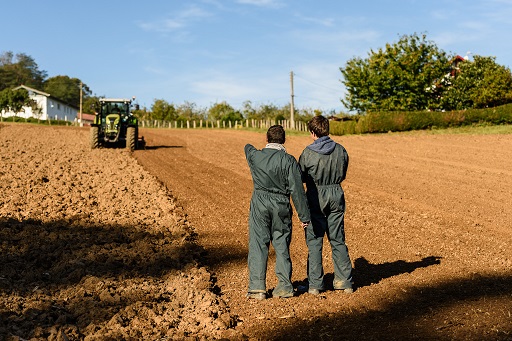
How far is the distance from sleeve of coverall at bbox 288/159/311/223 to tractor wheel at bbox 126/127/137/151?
796 inches

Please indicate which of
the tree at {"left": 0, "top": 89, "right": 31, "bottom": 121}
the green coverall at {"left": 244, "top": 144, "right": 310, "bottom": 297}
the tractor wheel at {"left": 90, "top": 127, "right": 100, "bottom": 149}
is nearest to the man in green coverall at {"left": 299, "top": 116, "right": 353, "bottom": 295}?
the green coverall at {"left": 244, "top": 144, "right": 310, "bottom": 297}

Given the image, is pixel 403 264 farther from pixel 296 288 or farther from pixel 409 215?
pixel 409 215

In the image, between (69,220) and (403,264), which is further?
(69,220)

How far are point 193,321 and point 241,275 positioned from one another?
1.93 meters

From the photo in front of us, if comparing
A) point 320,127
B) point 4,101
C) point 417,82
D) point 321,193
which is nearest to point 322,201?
point 321,193

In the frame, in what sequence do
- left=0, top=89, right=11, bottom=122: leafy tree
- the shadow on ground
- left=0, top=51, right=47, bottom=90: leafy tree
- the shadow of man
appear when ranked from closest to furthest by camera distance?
the shadow on ground, the shadow of man, left=0, top=89, right=11, bottom=122: leafy tree, left=0, top=51, right=47, bottom=90: leafy tree

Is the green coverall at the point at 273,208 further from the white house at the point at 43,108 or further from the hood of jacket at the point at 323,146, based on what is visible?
the white house at the point at 43,108

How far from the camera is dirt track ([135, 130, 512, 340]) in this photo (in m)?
5.70

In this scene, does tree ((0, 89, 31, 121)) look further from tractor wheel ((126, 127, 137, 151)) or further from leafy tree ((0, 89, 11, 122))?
tractor wheel ((126, 127, 137, 151))

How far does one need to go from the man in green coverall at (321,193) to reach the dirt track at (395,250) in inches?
18.7

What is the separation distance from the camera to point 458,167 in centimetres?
2108

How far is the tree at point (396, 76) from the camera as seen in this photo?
5412 cm

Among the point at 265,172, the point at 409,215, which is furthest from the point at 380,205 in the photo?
the point at 265,172

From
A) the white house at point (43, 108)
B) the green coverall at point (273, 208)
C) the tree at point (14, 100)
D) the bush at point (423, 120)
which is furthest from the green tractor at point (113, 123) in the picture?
the white house at point (43, 108)
